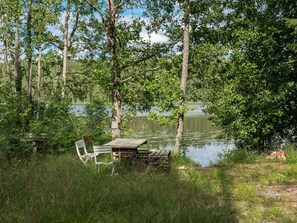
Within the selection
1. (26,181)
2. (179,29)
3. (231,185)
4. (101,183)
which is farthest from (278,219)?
(179,29)

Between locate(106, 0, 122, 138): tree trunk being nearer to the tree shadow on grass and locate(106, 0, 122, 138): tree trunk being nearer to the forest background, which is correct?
the forest background

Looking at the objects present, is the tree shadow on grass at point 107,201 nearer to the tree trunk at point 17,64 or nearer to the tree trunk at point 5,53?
the tree trunk at point 17,64

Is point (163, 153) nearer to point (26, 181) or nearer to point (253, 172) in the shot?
point (253, 172)

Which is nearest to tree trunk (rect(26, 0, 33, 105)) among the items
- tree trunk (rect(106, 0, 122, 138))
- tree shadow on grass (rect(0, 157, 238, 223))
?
tree trunk (rect(106, 0, 122, 138))

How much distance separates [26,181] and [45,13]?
42.7 feet

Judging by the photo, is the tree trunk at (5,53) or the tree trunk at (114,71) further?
the tree trunk at (5,53)

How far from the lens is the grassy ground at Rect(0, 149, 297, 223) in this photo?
366cm

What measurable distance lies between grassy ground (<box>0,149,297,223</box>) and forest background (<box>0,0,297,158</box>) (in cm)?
535

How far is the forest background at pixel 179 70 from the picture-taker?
12398mm

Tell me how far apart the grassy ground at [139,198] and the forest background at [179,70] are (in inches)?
211

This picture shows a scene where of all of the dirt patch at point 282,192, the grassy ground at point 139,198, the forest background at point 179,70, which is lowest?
the dirt patch at point 282,192

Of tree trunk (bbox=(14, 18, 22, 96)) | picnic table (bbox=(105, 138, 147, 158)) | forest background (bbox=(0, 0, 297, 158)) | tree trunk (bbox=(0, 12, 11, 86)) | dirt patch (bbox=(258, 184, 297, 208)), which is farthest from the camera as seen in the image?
tree trunk (bbox=(14, 18, 22, 96))

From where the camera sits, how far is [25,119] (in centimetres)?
1330

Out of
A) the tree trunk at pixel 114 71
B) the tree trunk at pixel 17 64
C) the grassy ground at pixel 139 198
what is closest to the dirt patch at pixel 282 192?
the grassy ground at pixel 139 198
